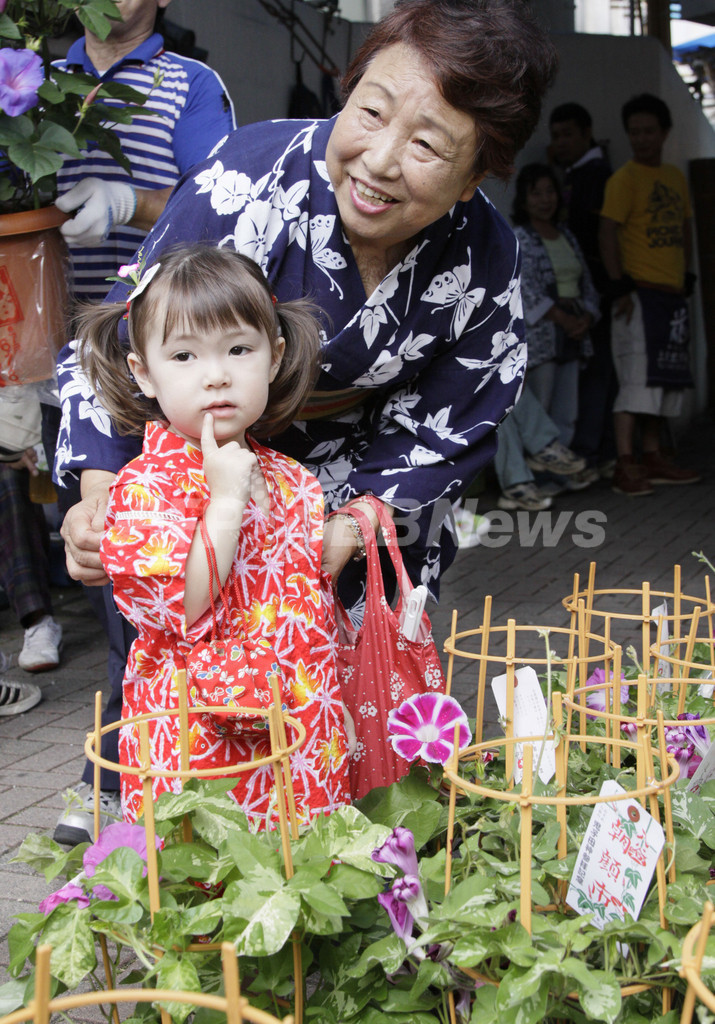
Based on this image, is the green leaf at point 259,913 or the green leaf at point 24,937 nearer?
the green leaf at point 259,913

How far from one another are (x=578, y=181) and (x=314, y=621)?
5940 mm

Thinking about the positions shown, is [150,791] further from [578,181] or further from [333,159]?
[578,181]

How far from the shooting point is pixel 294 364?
180cm

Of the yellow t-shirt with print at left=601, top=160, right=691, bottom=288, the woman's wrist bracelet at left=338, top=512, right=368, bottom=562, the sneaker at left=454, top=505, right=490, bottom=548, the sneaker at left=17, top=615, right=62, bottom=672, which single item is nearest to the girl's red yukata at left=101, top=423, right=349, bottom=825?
the woman's wrist bracelet at left=338, top=512, right=368, bottom=562

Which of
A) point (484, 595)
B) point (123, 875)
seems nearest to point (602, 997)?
point (123, 875)

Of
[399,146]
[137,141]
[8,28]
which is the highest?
[8,28]

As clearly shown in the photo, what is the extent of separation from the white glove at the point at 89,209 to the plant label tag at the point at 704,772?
1842 millimetres

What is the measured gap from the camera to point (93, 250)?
294cm

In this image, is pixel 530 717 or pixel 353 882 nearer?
pixel 353 882

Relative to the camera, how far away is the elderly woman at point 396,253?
174 centimetres

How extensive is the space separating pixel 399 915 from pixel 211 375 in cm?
78

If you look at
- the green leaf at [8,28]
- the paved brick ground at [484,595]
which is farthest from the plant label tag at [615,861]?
the green leaf at [8,28]

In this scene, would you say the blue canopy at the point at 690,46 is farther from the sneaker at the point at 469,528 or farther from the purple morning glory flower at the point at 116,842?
the purple morning glory flower at the point at 116,842

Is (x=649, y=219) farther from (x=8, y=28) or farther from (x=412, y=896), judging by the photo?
(x=412, y=896)
